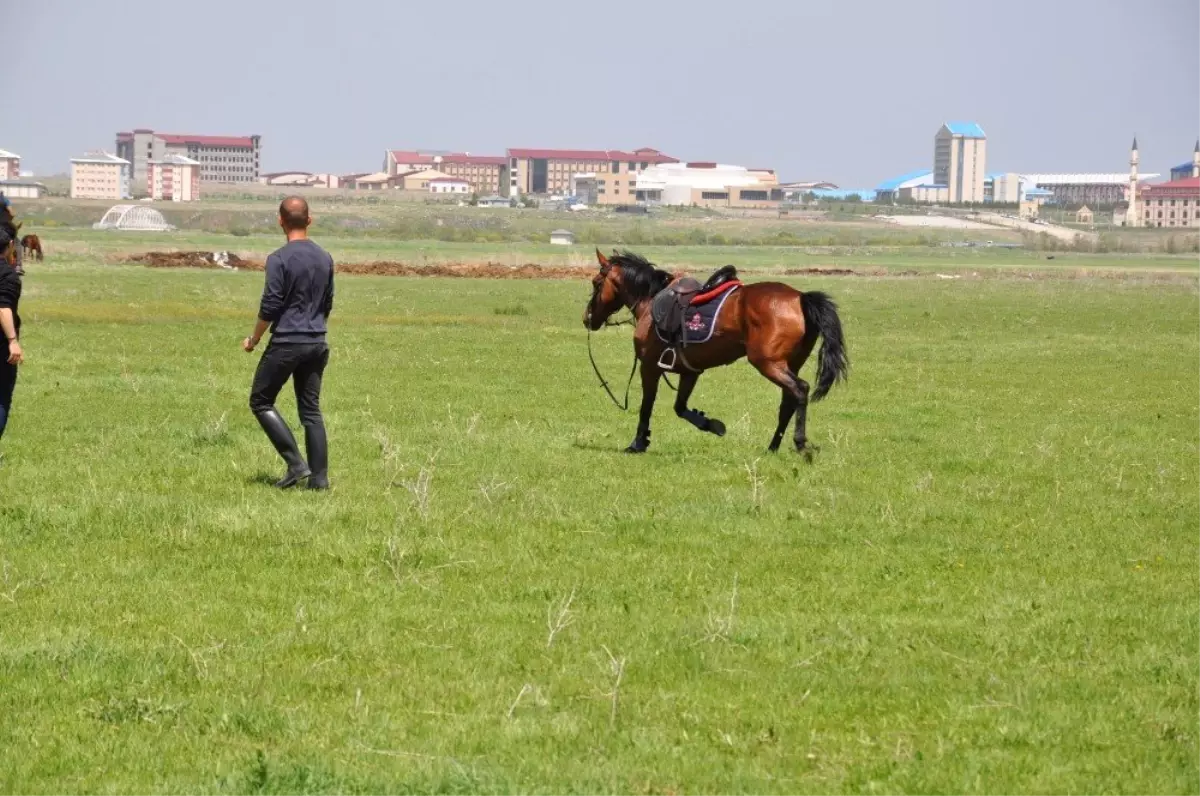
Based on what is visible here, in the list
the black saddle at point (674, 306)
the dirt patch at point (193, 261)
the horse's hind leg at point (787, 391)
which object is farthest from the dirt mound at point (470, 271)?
the horse's hind leg at point (787, 391)

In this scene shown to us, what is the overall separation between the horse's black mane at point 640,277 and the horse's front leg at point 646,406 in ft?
2.41

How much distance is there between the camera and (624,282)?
1731 centimetres

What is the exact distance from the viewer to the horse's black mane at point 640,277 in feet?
56.2

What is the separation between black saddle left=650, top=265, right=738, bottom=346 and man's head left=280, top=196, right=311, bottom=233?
455 centimetres

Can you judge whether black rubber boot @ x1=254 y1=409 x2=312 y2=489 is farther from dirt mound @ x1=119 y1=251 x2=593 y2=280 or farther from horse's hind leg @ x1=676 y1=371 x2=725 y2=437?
dirt mound @ x1=119 y1=251 x2=593 y2=280

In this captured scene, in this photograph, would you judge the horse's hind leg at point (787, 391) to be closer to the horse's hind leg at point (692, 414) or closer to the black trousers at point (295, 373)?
the horse's hind leg at point (692, 414)

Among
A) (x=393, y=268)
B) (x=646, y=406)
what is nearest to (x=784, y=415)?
(x=646, y=406)

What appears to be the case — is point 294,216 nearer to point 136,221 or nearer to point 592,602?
point 592,602

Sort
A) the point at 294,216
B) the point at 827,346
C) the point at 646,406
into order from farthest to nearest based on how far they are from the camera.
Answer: the point at 646,406 < the point at 827,346 < the point at 294,216

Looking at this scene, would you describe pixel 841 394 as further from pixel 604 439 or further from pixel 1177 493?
pixel 1177 493

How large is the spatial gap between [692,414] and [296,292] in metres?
4.64

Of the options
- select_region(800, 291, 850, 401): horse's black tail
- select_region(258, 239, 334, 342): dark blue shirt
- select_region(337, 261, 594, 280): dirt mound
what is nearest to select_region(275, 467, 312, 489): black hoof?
select_region(258, 239, 334, 342): dark blue shirt

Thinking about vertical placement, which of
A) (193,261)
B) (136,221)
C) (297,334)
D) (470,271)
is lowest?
(470,271)

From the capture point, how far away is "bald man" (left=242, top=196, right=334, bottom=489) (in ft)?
41.8
